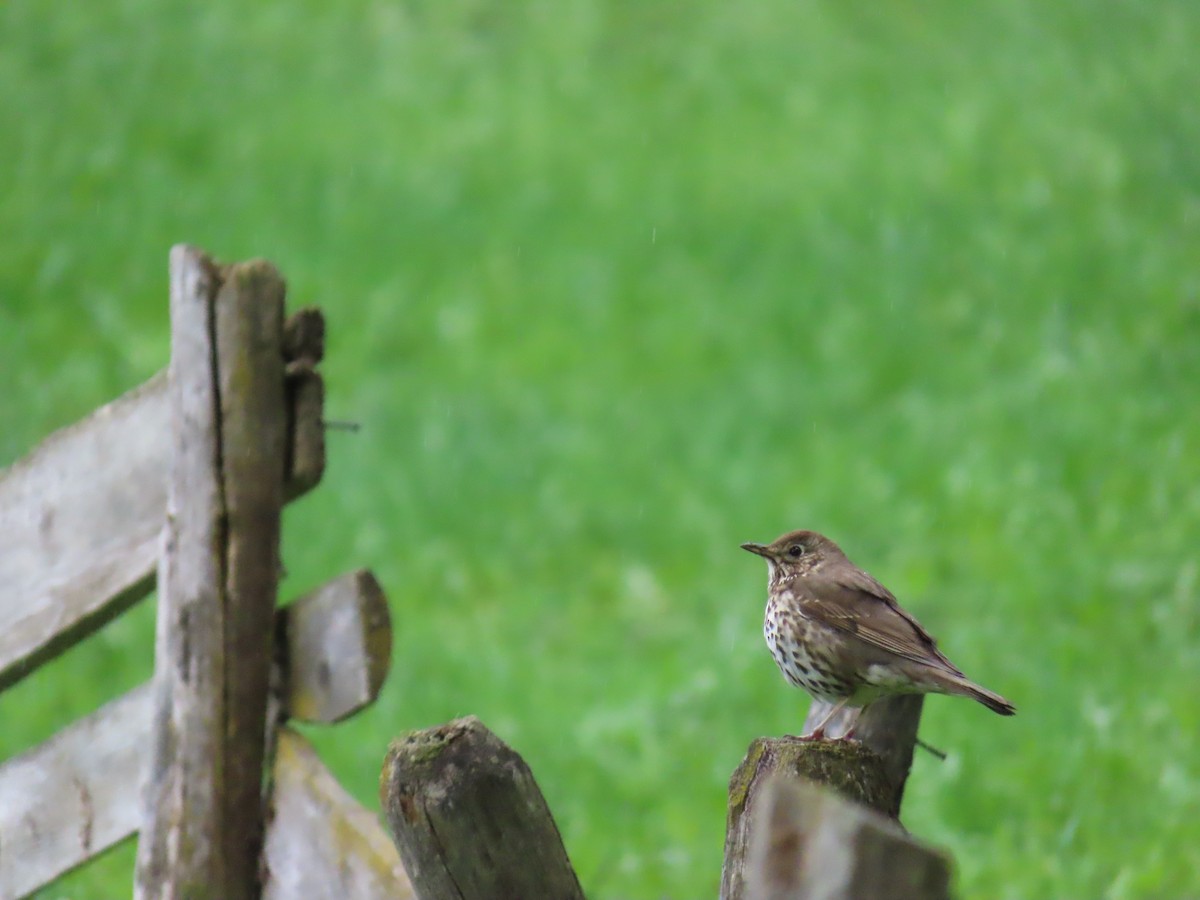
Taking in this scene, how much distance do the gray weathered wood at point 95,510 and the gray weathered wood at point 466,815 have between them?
0.97m

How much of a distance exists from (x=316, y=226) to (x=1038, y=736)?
616cm

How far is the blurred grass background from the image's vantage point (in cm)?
598

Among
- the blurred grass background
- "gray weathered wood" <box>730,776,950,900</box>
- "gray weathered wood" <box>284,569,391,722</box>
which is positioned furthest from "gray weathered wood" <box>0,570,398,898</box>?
the blurred grass background

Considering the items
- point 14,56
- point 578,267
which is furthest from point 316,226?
point 14,56

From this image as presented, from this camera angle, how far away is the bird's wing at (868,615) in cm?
303

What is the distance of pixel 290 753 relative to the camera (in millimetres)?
3016

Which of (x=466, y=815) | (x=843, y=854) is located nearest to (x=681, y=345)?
(x=466, y=815)

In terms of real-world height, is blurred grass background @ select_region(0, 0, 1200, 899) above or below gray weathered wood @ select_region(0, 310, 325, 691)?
above

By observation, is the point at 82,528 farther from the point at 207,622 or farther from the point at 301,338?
the point at 301,338

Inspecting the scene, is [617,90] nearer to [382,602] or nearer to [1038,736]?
[1038,736]

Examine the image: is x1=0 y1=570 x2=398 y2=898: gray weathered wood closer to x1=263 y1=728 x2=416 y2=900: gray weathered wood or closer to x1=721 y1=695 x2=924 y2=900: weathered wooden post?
A: x1=263 y1=728 x2=416 y2=900: gray weathered wood

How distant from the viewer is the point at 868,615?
320 centimetres

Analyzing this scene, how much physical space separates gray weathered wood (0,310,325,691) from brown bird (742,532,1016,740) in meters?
1.03

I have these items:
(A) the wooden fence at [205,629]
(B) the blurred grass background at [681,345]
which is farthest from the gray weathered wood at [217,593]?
(B) the blurred grass background at [681,345]
